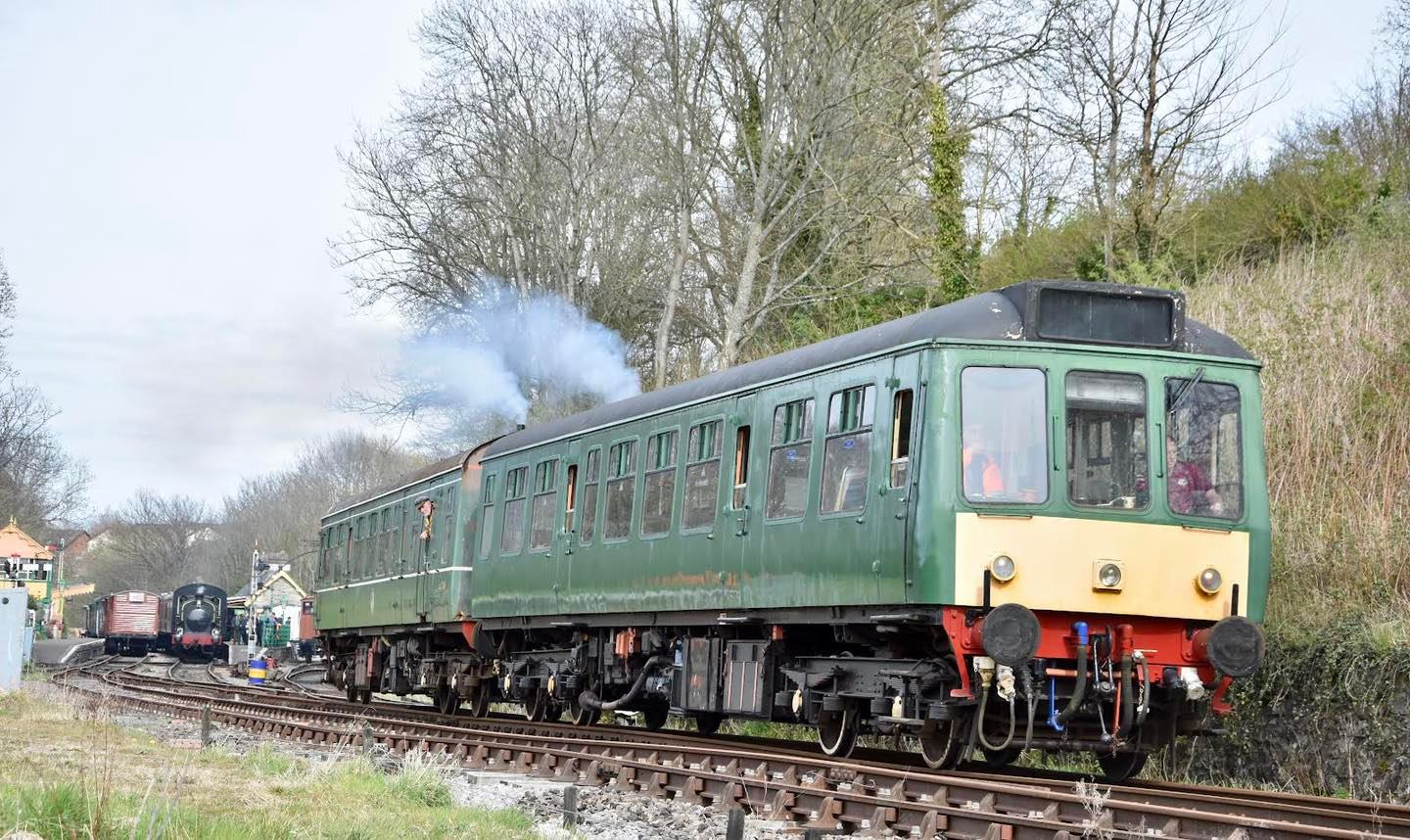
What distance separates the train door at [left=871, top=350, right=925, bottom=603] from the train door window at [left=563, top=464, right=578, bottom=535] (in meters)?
6.17

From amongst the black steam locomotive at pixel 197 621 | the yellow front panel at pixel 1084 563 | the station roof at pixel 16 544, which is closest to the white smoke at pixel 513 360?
the yellow front panel at pixel 1084 563

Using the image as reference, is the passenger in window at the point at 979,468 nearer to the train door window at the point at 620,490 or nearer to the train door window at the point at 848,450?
the train door window at the point at 848,450

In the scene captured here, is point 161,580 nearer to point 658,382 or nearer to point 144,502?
point 144,502

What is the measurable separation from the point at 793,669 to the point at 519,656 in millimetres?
7055

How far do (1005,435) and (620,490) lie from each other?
18.8 ft

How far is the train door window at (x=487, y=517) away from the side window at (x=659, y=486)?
4581mm

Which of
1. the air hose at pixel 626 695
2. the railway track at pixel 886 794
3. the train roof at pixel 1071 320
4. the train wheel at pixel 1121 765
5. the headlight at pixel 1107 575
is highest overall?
the train roof at pixel 1071 320

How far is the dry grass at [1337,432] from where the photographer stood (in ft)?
42.9

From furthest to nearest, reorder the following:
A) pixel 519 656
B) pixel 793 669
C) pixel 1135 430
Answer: pixel 519 656, pixel 793 669, pixel 1135 430

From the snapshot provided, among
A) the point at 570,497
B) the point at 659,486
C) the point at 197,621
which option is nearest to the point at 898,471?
the point at 659,486

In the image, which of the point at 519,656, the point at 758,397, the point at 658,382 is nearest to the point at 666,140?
the point at 658,382

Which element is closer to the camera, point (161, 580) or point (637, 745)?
point (637, 745)

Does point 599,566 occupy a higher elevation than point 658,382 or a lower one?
lower

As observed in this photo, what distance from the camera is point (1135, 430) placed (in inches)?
426
